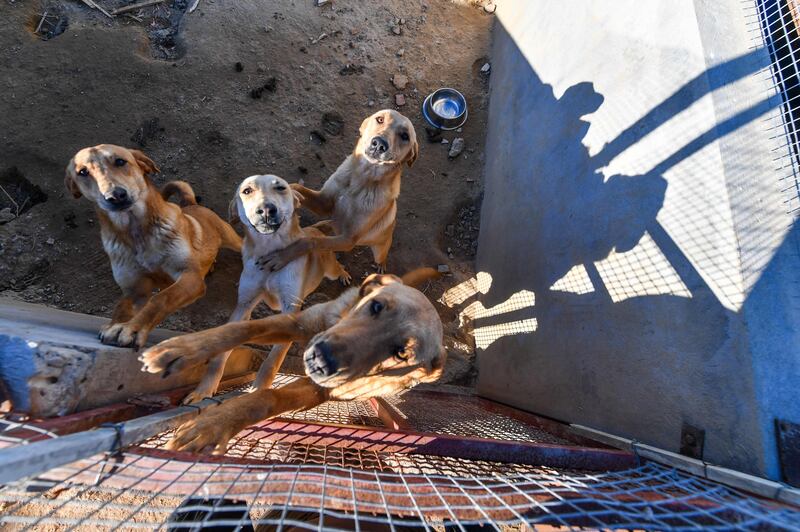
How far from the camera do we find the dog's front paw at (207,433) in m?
2.15

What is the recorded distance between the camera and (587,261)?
152 inches

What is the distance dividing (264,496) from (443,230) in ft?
17.4

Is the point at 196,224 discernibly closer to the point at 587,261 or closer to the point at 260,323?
the point at 260,323

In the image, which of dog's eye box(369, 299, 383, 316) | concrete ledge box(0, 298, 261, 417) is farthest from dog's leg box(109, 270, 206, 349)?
dog's eye box(369, 299, 383, 316)

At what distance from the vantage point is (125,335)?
2.88 meters

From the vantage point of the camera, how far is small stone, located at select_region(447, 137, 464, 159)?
21.8ft

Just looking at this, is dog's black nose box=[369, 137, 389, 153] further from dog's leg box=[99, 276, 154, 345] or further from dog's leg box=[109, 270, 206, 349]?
dog's leg box=[99, 276, 154, 345]

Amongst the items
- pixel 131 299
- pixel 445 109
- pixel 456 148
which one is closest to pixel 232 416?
pixel 131 299

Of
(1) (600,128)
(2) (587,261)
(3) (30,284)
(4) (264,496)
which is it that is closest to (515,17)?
(1) (600,128)

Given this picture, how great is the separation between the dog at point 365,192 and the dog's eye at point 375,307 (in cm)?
158

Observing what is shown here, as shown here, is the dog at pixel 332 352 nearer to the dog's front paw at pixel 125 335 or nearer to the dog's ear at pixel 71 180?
the dog's front paw at pixel 125 335

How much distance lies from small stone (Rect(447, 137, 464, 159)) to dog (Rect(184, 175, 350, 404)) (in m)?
3.25

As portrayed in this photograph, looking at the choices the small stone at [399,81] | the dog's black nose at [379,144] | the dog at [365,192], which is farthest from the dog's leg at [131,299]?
the small stone at [399,81]

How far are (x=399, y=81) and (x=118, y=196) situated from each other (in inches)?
195
